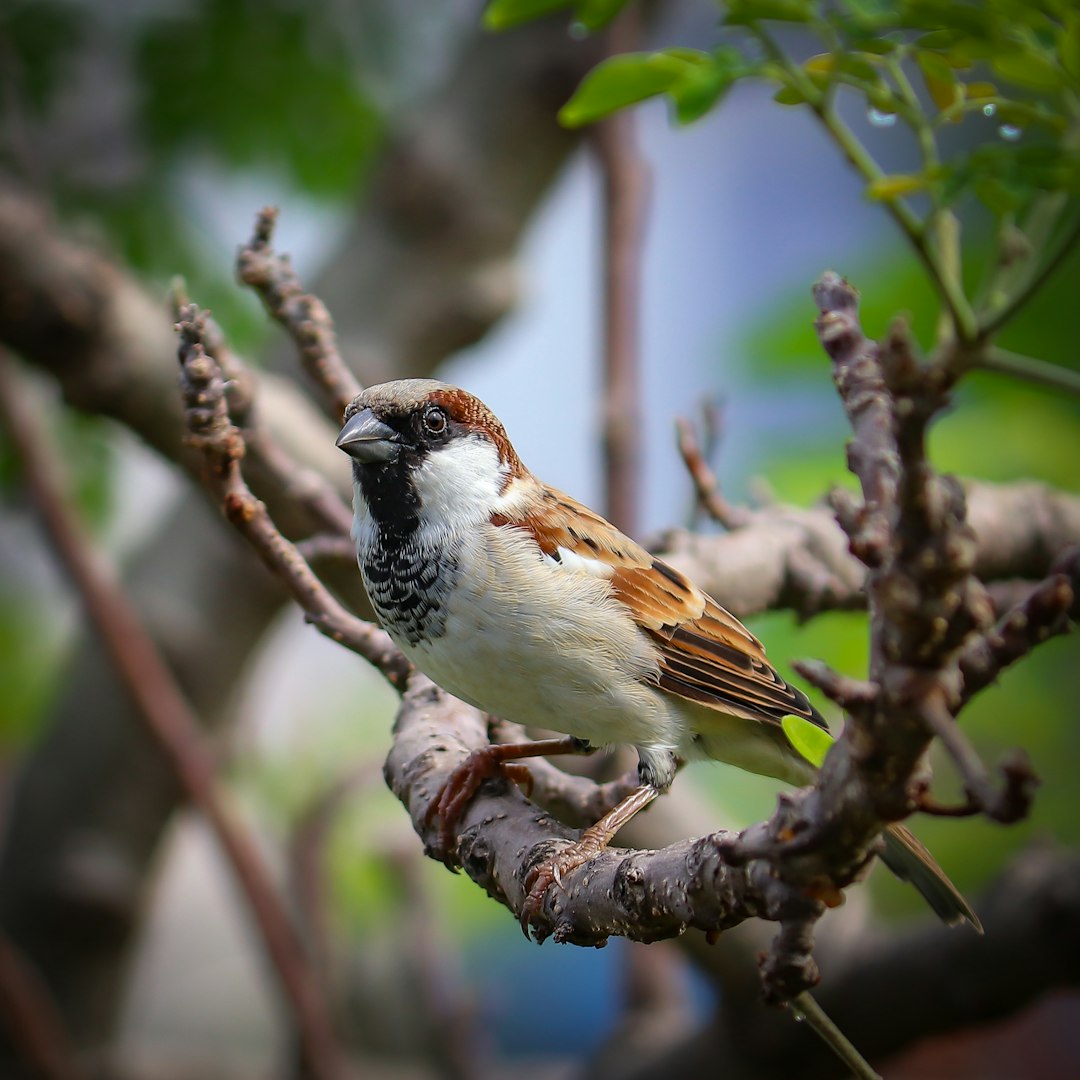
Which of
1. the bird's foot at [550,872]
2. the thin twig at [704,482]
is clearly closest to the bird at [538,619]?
the bird's foot at [550,872]

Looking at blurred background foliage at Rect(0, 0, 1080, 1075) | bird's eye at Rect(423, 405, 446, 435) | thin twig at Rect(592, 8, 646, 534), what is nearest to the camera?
bird's eye at Rect(423, 405, 446, 435)

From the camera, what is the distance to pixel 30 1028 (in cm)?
264

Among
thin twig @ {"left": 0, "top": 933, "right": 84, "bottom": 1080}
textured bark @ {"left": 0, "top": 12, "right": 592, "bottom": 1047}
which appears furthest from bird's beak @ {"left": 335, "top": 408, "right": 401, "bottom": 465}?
thin twig @ {"left": 0, "top": 933, "right": 84, "bottom": 1080}

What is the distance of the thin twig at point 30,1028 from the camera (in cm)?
264

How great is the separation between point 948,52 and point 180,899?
4.58 metres

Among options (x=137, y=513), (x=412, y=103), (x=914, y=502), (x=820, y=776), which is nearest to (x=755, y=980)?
(x=820, y=776)

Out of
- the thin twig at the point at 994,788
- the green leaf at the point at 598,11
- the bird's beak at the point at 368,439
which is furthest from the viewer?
the bird's beak at the point at 368,439

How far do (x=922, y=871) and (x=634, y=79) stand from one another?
0.93 metres

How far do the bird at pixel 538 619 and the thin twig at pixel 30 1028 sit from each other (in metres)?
1.75

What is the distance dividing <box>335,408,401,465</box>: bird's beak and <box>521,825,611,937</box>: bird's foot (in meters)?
0.54

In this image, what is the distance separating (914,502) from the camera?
0.63 m

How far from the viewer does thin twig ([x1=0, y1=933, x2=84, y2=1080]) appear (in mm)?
2643

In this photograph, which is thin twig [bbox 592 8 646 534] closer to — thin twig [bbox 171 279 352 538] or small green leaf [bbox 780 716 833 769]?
thin twig [bbox 171 279 352 538]

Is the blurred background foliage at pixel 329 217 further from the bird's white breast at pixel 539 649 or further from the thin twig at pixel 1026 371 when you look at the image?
the thin twig at pixel 1026 371
